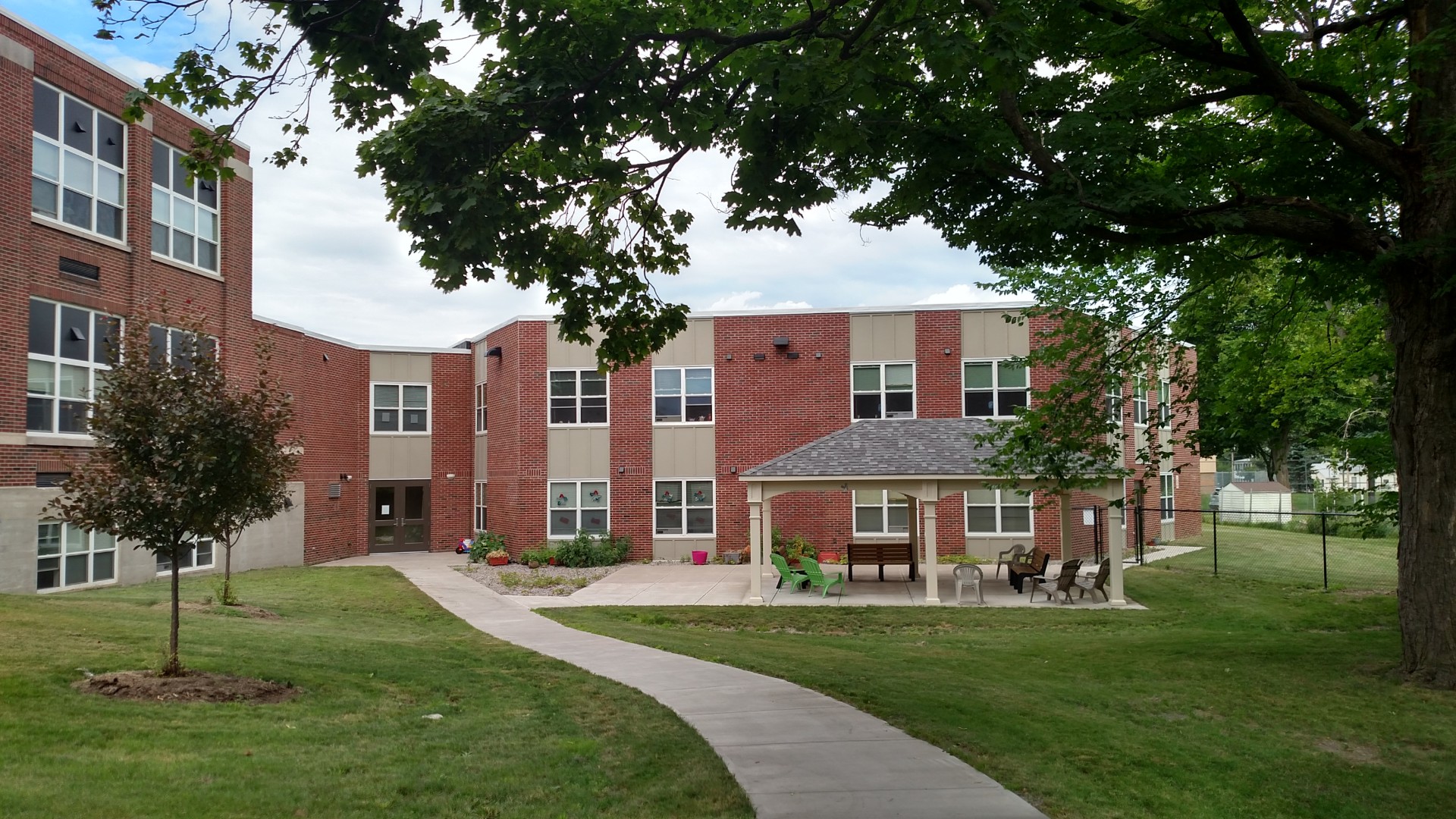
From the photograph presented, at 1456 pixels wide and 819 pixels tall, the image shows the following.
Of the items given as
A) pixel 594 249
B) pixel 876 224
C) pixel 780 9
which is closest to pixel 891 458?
pixel 876 224

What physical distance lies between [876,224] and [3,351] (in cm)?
1587

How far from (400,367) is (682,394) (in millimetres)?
10204

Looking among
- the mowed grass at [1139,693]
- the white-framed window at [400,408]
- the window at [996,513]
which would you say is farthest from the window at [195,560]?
the window at [996,513]

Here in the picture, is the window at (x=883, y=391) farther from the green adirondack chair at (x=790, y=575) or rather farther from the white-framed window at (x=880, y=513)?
the green adirondack chair at (x=790, y=575)

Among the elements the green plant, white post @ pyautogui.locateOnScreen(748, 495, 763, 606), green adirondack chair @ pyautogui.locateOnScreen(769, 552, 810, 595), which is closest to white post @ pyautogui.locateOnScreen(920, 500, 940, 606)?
green adirondack chair @ pyautogui.locateOnScreen(769, 552, 810, 595)

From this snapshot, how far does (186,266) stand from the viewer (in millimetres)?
22141

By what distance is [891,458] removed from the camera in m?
20.4

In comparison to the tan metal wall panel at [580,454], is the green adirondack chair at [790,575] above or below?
below

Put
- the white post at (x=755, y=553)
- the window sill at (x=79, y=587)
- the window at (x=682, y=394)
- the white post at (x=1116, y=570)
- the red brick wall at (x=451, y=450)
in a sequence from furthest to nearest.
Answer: the red brick wall at (x=451, y=450), the window at (x=682, y=394), the white post at (x=755, y=553), the window sill at (x=79, y=587), the white post at (x=1116, y=570)

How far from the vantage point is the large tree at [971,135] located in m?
8.27

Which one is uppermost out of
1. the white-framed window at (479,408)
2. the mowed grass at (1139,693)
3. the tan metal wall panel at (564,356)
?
the tan metal wall panel at (564,356)

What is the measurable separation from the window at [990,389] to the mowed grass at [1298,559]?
18.6 feet

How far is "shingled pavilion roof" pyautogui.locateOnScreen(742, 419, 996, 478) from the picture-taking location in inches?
779

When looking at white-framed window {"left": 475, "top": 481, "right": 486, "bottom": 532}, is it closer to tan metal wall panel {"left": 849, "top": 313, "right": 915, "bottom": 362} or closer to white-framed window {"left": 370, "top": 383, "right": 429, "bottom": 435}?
white-framed window {"left": 370, "top": 383, "right": 429, "bottom": 435}
